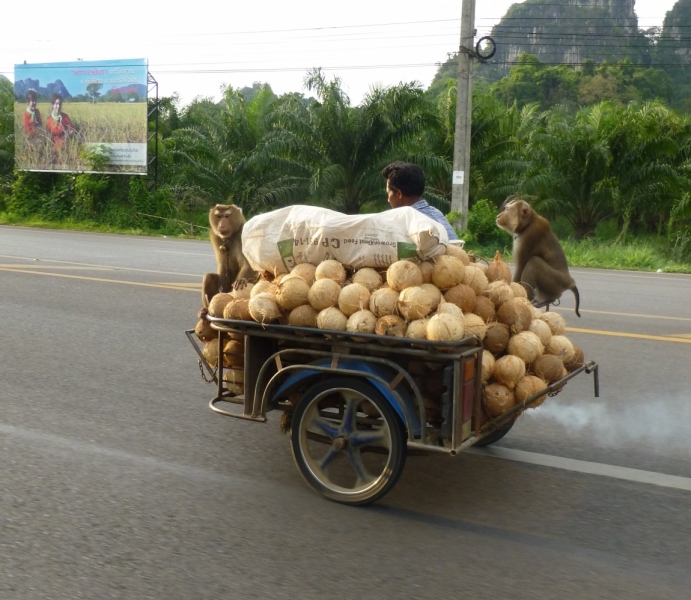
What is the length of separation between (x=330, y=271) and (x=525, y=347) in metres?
1.02

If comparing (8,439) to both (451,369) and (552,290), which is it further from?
(552,290)

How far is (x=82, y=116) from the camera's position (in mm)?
30734

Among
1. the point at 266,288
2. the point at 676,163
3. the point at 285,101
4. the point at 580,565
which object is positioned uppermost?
Answer: the point at 285,101

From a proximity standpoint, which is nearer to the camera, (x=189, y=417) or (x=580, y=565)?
(x=580, y=565)

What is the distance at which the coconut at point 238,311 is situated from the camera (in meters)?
4.48

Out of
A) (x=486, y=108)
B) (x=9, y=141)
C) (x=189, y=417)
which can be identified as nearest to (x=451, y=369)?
(x=189, y=417)

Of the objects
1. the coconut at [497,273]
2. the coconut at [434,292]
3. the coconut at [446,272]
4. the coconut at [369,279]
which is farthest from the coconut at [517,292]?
the coconut at [369,279]

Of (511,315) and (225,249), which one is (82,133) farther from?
(511,315)

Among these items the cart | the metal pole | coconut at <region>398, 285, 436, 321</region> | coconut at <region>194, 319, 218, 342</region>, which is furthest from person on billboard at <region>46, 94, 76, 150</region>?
coconut at <region>398, 285, 436, 321</region>

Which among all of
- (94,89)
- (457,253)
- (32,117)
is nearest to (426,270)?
(457,253)

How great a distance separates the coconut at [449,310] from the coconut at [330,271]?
1.75 feet

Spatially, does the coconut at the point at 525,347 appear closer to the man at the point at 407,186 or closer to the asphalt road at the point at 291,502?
the asphalt road at the point at 291,502

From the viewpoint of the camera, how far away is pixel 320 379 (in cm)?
443

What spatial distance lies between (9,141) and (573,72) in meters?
32.7
